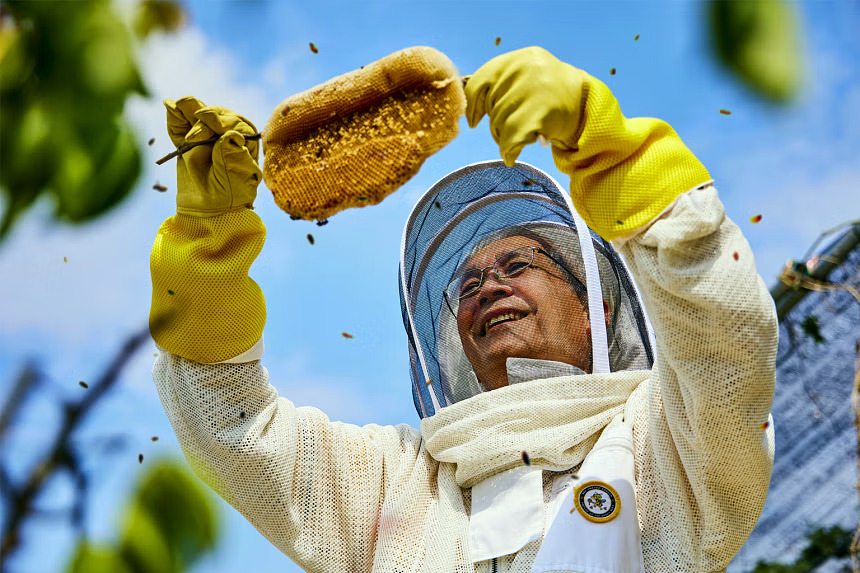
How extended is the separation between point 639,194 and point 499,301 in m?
1.20

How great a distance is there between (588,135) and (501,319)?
49.8 inches

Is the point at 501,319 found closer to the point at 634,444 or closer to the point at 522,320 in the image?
the point at 522,320

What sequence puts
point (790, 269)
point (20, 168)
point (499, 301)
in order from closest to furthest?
point (20, 168), point (790, 269), point (499, 301)

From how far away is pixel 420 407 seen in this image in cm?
373

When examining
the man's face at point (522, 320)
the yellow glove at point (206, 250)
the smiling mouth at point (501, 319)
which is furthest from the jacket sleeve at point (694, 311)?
the yellow glove at point (206, 250)

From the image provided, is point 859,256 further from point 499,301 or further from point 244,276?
point 244,276

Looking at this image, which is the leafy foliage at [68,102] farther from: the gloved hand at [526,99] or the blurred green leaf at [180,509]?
the gloved hand at [526,99]

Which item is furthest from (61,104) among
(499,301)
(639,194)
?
(499,301)

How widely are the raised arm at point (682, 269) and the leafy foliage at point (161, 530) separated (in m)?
1.73

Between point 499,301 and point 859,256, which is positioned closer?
point 859,256

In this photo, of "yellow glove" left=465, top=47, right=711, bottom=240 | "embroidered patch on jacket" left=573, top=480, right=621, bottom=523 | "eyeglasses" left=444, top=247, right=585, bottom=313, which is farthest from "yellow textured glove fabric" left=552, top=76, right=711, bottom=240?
"eyeglasses" left=444, top=247, right=585, bottom=313

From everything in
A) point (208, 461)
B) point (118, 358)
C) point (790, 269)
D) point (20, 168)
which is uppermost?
point (20, 168)

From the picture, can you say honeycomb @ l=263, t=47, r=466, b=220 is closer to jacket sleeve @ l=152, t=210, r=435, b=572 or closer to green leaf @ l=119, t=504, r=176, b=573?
jacket sleeve @ l=152, t=210, r=435, b=572

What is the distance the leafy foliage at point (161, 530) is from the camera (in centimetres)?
61
